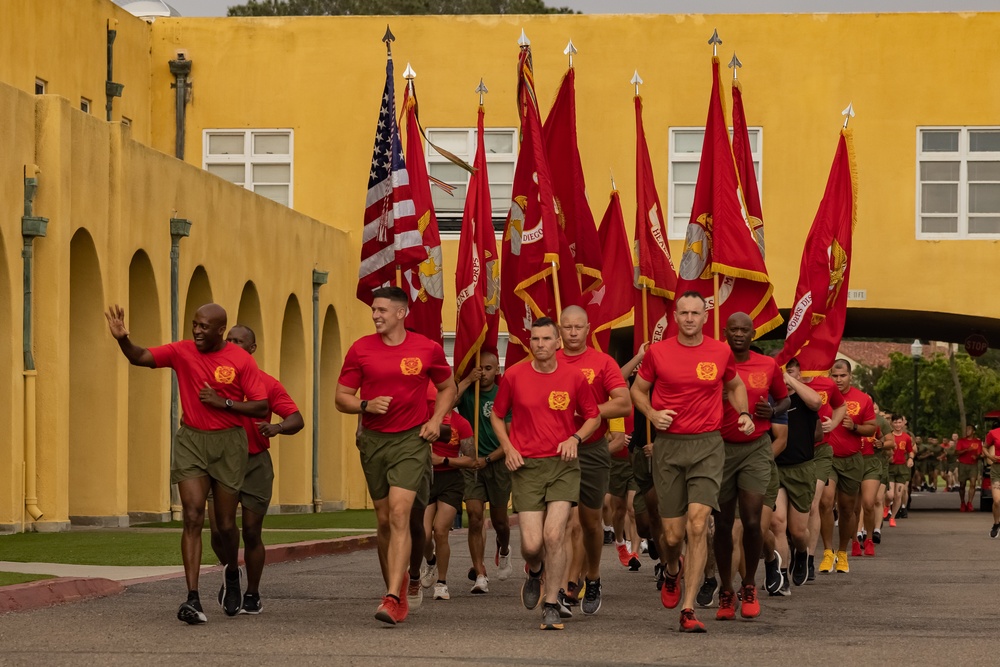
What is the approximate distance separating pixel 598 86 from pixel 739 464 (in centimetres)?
2275

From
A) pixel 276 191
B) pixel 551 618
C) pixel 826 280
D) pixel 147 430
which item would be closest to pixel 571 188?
pixel 826 280

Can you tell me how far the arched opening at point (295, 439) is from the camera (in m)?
32.8

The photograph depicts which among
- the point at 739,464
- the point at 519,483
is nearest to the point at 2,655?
the point at 519,483

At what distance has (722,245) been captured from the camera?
1574 cm

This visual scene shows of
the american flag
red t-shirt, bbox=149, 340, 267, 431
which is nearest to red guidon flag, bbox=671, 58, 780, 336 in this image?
the american flag

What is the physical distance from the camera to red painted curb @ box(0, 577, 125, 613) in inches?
492

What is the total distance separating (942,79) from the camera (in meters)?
34.2

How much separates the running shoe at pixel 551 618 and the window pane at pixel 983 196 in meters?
24.4

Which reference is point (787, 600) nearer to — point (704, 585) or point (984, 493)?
point (704, 585)

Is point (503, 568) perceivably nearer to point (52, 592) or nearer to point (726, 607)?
point (726, 607)

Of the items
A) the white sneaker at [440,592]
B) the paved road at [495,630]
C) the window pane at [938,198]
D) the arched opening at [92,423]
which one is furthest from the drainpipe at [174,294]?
the window pane at [938,198]

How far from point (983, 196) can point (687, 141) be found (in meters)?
5.48

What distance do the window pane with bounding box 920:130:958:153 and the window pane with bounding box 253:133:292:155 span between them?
38.9 ft

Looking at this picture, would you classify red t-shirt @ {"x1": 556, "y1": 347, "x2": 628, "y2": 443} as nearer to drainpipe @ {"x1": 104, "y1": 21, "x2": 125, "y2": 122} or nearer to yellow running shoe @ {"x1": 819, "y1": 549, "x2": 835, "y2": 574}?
yellow running shoe @ {"x1": 819, "y1": 549, "x2": 835, "y2": 574}
